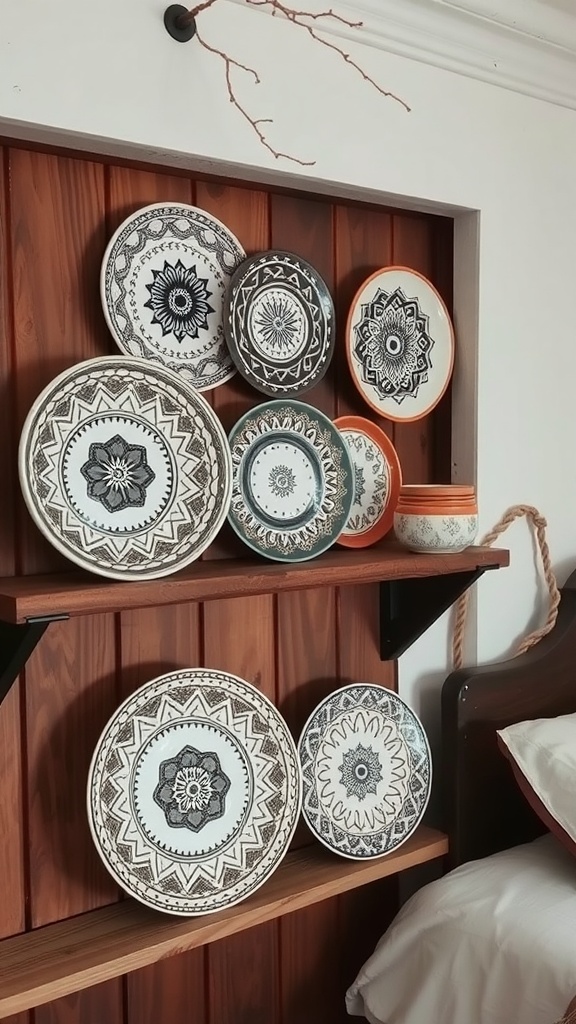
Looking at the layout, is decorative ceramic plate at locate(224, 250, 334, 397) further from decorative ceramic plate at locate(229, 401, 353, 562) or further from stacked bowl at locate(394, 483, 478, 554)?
Result: stacked bowl at locate(394, 483, 478, 554)

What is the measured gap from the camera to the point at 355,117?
4.50 feet

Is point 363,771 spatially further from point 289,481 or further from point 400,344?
point 400,344

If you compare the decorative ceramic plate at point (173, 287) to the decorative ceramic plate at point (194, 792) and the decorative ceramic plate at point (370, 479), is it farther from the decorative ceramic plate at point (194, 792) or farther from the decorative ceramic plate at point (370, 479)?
the decorative ceramic plate at point (194, 792)

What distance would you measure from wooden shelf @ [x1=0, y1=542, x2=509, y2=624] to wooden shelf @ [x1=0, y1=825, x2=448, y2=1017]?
0.42 meters

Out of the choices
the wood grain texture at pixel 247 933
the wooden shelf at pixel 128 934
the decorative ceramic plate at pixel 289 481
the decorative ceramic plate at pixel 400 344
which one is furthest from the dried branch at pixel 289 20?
the wooden shelf at pixel 128 934

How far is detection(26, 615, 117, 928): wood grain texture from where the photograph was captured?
1195 millimetres

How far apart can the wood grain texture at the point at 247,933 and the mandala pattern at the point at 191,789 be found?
15 centimetres

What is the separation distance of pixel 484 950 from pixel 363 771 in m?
0.29

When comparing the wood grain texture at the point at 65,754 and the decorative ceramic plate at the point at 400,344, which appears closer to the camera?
the wood grain texture at the point at 65,754

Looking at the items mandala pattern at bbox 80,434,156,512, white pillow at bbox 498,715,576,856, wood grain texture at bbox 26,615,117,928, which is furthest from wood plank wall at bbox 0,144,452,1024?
white pillow at bbox 498,715,576,856

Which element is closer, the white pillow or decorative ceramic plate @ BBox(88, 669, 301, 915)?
decorative ceramic plate @ BBox(88, 669, 301, 915)

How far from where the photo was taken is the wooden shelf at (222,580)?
3.27ft

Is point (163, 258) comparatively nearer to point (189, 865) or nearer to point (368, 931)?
point (189, 865)

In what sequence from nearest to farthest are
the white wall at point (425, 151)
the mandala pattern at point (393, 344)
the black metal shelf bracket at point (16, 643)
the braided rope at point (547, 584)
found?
1. the black metal shelf bracket at point (16, 643)
2. the white wall at point (425, 151)
3. the mandala pattern at point (393, 344)
4. the braided rope at point (547, 584)
